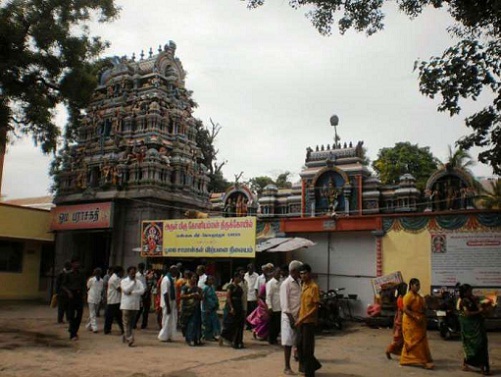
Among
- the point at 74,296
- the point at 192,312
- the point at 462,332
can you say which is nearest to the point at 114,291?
the point at 74,296

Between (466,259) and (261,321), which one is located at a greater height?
(466,259)

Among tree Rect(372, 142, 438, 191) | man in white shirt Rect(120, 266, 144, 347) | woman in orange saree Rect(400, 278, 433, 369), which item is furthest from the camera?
tree Rect(372, 142, 438, 191)

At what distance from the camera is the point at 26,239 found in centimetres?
2095

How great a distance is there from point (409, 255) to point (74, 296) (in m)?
9.33

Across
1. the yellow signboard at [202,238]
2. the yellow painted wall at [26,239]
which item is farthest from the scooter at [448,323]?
the yellow painted wall at [26,239]

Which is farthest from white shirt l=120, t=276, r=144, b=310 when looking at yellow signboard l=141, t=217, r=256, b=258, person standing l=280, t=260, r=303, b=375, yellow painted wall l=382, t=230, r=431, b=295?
yellow painted wall l=382, t=230, r=431, b=295

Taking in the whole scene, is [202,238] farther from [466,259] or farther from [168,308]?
[466,259]

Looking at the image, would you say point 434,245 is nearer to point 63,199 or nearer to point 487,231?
point 487,231

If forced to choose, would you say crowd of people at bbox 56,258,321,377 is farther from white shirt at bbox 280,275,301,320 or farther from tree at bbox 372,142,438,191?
tree at bbox 372,142,438,191

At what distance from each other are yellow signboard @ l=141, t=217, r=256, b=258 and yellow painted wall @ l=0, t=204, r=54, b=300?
23.0ft

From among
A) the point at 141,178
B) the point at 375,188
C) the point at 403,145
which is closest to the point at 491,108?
the point at 375,188

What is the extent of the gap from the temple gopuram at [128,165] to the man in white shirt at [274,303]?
9956 millimetres

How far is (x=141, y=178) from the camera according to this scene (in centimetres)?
2033

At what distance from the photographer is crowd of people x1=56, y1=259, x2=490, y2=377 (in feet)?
23.7
